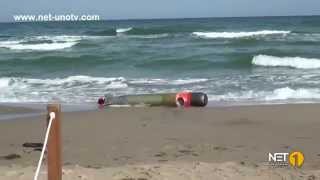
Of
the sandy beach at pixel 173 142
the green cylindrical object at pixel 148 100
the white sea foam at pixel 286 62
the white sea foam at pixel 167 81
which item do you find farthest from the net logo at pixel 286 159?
the white sea foam at pixel 286 62

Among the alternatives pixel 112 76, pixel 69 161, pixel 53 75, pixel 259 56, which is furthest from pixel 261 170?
pixel 259 56

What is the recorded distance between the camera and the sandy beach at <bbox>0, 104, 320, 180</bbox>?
18.0ft

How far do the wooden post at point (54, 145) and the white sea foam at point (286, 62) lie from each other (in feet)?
50.9

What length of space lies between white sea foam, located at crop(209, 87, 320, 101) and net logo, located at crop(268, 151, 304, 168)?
15.9 feet

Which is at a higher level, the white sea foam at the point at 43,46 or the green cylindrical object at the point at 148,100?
the green cylindrical object at the point at 148,100

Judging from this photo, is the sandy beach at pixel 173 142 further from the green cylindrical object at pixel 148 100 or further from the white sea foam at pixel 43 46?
the white sea foam at pixel 43 46

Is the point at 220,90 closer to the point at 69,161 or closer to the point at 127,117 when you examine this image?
the point at 127,117

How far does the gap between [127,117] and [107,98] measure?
1.57 meters

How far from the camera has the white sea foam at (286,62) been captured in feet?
62.5

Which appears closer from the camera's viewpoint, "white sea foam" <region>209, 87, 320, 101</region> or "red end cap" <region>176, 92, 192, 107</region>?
"red end cap" <region>176, 92, 192, 107</region>

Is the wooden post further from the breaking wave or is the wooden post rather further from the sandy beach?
the breaking wave

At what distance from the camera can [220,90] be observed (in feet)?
41.4

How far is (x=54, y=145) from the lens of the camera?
3.87 metres

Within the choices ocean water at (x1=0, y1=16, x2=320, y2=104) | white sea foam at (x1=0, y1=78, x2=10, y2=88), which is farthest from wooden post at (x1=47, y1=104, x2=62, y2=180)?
white sea foam at (x1=0, y1=78, x2=10, y2=88)
